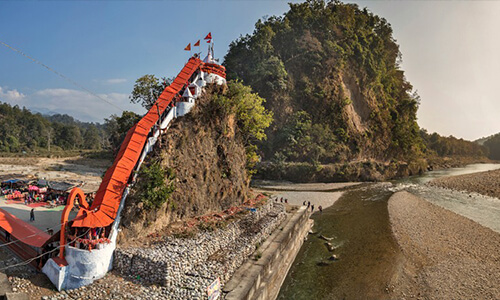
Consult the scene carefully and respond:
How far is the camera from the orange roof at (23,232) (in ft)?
52.7

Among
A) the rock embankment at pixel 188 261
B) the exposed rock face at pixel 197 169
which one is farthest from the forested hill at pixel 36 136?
the rock embankment at pixel 188 261

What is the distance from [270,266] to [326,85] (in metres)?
63.6

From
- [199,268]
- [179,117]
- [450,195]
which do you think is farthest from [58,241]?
[450,195]

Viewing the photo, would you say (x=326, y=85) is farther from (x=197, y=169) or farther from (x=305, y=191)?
(x=197, y=169)

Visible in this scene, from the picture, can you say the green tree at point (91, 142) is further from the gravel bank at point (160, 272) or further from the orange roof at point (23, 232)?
the gravel bank at point (160, 272)

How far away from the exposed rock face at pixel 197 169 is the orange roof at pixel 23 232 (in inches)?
192

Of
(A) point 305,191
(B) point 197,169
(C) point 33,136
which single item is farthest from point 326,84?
(C) point 33,136

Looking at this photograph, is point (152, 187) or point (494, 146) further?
point (494, 146)

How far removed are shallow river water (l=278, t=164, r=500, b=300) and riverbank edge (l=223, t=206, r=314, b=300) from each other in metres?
→ 1.09

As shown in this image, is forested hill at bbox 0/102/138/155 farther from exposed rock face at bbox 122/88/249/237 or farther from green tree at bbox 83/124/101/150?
exposed rock face at bbox 122/88/249/237

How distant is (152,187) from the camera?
1783cm

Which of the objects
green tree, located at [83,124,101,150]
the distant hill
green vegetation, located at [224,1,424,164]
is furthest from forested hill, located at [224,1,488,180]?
the distant hill

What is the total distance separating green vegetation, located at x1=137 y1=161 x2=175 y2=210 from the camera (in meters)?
17.6

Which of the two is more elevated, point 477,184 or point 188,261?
point 477,184
